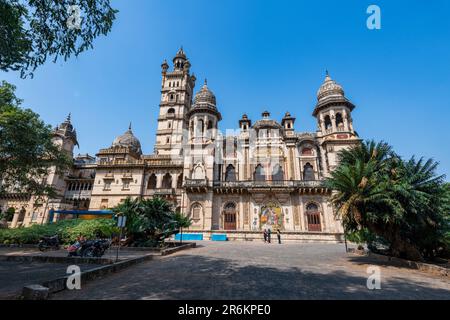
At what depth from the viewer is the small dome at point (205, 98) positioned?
1355 inches

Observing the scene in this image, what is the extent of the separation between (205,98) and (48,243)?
88.0 ft

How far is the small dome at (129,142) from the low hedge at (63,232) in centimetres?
2331

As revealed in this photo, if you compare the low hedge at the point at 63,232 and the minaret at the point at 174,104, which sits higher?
the minaret at the point at 174,104

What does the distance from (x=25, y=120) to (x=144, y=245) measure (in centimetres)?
1218

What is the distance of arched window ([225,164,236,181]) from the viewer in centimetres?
3078

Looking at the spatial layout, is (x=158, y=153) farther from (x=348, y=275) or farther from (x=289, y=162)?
(x=348, y=275)

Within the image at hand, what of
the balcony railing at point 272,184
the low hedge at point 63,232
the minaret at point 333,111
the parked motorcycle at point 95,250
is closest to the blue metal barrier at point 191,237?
the balcony railing at point 272,184

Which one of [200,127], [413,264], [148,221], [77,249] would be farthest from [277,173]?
[77,249]

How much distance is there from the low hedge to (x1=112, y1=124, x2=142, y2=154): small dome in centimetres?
2331

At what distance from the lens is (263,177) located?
98.9ft

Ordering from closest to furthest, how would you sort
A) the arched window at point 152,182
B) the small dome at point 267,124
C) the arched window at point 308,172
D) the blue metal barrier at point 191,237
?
the blue metal barrier at point 191,237, the arched window at point 308,172, the small dome at point 267,124, the arched window at point 152,182

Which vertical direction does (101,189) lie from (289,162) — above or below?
below

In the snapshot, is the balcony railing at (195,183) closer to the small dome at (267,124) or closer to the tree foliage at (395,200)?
the small dome at (267,124)
